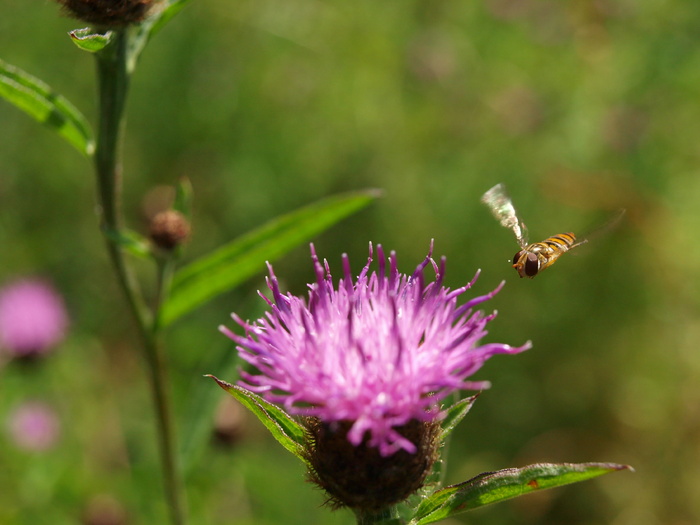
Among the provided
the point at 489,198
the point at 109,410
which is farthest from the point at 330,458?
the point at 109,410

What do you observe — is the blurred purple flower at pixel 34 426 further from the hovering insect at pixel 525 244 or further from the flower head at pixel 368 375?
the hovering insect at pixel 525 244

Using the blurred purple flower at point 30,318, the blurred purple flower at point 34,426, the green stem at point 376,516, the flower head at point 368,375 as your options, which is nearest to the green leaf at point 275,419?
the flower head at point 368,375

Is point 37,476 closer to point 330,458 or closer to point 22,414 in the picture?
point 22,414

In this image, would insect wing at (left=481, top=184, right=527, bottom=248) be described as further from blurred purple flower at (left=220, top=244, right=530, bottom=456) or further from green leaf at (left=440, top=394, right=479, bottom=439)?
green leaf at (left=440, top=394, right=479, bottom=439)

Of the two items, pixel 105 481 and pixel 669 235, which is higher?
pixel 669 235

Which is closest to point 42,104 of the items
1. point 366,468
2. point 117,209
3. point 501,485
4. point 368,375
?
point 117,209
